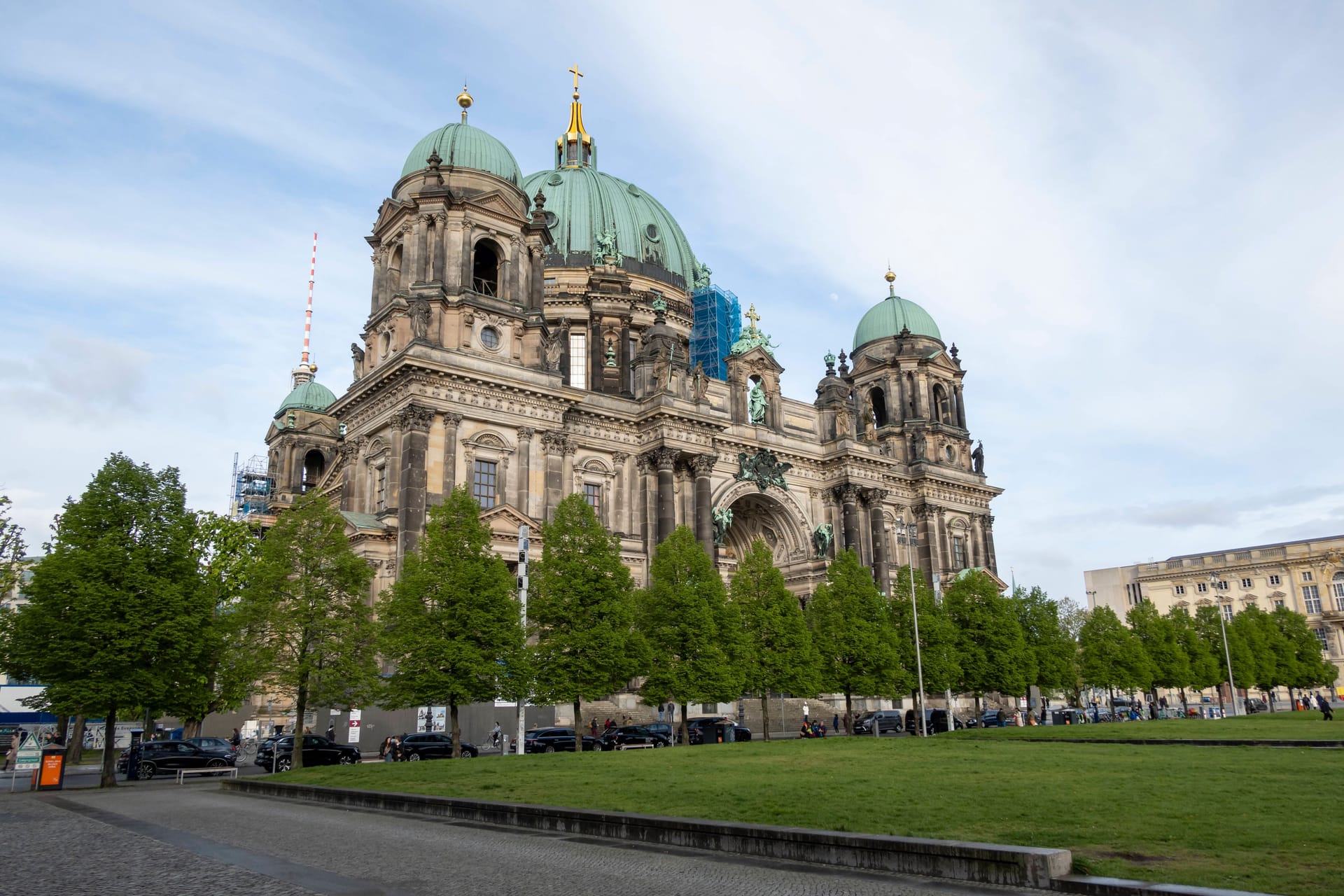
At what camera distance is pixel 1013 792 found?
62.8 feet

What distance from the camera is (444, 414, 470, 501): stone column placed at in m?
50.7

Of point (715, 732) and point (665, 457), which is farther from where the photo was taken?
point (665, 457)

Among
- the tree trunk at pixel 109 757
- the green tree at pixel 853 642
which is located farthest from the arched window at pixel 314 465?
the tree trunk at pixel 109 757

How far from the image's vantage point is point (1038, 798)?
715 inches

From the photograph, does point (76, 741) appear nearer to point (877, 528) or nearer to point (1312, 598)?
point (877, 528)

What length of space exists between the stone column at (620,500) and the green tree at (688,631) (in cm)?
1124

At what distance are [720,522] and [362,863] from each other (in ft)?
162

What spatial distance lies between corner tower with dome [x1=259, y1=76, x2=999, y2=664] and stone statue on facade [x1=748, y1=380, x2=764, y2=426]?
134 millimetres

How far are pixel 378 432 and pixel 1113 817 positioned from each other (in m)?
44.6

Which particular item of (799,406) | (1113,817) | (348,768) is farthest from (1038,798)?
(799,406)

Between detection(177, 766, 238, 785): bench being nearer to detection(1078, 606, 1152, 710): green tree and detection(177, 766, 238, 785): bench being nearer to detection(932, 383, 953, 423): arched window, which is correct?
detection(1078, 606, 1152, 710): green tree

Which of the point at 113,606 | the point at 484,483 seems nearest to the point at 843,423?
the point at 484,483

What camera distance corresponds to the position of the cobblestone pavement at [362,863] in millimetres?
12500

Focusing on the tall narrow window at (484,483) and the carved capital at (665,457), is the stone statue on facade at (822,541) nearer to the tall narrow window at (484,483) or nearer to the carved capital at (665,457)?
the carved capital at (665,457)
